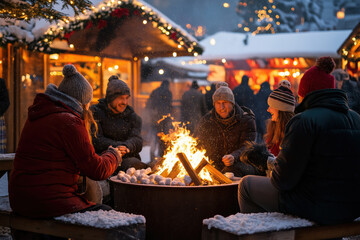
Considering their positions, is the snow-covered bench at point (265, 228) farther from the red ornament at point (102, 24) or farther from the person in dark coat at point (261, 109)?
the red ornament at point (102, 24)

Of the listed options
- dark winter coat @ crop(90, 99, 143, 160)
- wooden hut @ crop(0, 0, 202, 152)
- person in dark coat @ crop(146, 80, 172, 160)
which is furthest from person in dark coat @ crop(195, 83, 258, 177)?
person in dark coat @ crop(146, 80, 172, 160)

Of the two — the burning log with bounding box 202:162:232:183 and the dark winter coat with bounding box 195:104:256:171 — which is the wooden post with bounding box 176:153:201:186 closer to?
the burning log with bounding box 202:162:232:183

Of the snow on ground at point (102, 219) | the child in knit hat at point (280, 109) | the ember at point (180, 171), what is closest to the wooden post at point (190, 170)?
the ember at point (180, 171)

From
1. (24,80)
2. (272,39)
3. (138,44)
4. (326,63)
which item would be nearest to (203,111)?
(138,44)

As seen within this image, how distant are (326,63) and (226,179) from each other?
169 centimetres

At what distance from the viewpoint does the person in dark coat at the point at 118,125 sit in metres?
6.34

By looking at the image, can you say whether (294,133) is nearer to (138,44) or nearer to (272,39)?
(138,44)

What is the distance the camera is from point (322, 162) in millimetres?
3523

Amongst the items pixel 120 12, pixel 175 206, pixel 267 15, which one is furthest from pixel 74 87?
pixel 267 15

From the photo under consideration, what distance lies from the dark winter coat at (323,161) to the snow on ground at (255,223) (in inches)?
5.4

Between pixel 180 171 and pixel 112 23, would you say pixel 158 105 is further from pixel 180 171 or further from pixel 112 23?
pixel 180 171

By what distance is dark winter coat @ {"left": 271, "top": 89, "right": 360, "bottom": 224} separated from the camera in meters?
3.50

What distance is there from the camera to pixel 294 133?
351cm

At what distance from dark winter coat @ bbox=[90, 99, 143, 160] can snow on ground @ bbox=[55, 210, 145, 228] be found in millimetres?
2610
